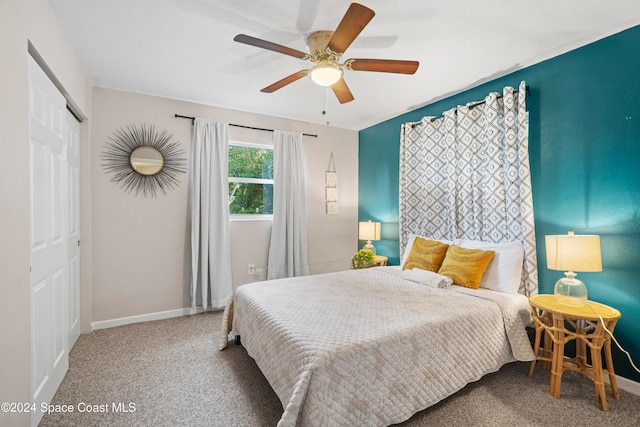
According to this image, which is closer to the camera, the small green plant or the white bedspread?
the white bedspread

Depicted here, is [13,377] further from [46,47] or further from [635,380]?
[635,380]

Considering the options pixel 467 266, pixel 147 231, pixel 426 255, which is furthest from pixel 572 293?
pixel 147 231

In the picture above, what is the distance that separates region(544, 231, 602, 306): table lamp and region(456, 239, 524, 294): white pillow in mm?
345

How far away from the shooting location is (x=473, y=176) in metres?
2.97

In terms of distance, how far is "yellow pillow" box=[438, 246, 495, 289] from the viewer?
2.50 m

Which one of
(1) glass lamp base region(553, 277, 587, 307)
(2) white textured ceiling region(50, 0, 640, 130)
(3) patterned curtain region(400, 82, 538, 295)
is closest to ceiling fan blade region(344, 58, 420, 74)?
(2) white textured ceiling region(50, 0, 640, 130)

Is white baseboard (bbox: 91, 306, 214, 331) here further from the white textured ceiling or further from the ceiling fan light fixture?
the ceiling fan light fixture

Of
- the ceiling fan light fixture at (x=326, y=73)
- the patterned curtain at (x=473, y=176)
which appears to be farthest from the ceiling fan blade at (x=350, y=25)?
the patterned curtain at (x=473, y=176)

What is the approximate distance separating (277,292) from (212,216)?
158 centimetres

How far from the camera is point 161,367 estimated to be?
2.29 meters

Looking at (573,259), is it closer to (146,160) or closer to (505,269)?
(505,269)

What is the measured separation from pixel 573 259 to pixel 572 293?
0.85ft

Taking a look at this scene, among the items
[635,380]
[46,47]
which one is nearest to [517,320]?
[635,380]

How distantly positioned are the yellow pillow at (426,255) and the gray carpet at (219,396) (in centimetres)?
99
